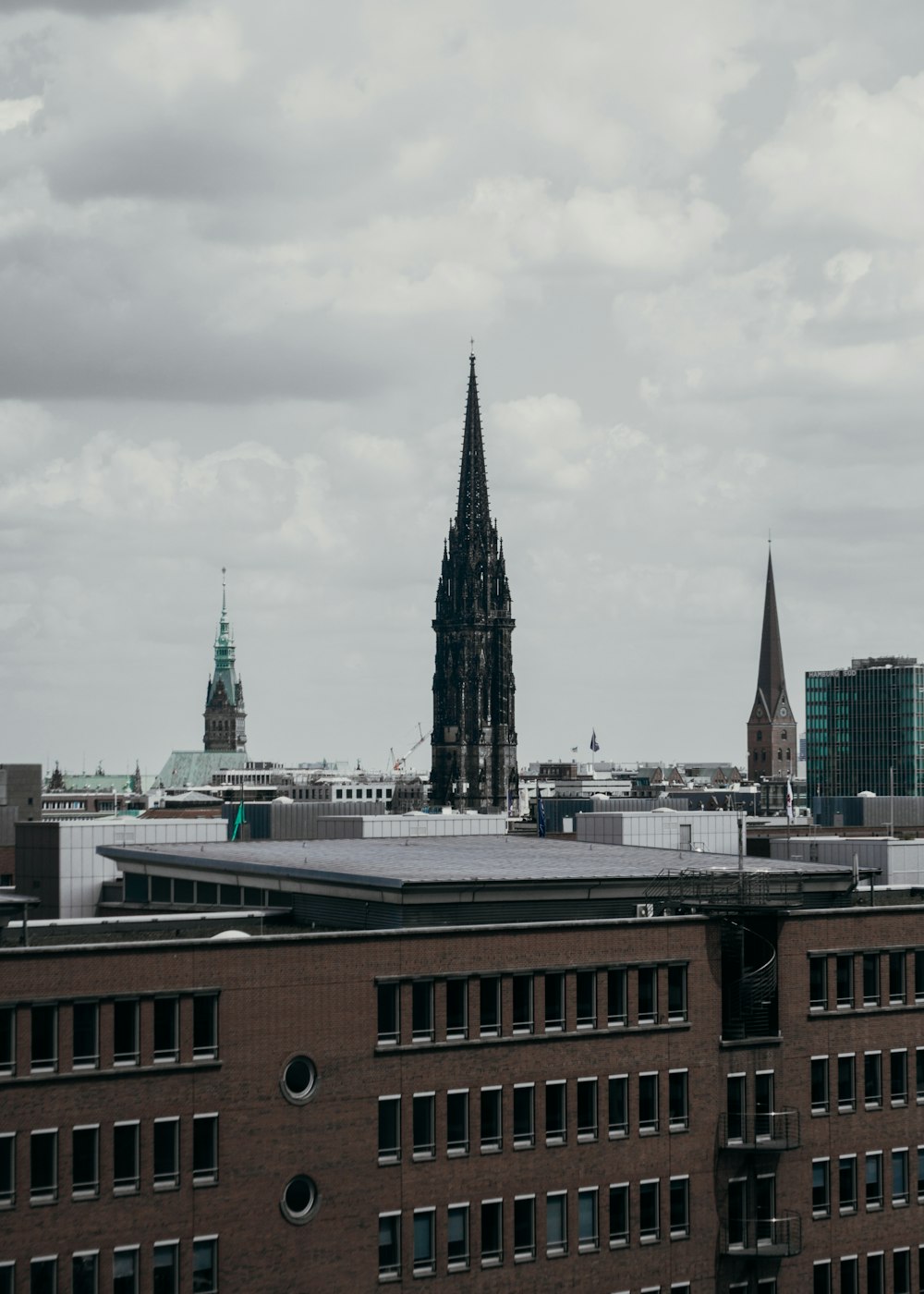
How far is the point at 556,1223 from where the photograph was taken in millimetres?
60281

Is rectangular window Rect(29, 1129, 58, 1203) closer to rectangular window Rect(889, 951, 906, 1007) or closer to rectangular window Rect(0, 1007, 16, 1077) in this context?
rectangular window Rect(0, 1007, 16, 1077)

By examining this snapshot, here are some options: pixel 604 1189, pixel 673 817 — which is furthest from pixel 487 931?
pixel 673 817

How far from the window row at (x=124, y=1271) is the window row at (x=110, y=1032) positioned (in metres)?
4.94

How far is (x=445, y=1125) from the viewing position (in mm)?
58500

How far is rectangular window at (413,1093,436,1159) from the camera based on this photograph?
58.2 m

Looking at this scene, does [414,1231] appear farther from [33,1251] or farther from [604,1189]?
[33,1251]

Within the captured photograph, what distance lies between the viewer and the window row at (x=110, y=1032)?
52.9m

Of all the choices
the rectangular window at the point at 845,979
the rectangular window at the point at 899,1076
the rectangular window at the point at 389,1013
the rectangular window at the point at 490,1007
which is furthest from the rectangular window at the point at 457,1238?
the rectangular window at the point at 899,1076

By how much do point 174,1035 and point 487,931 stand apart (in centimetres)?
1015

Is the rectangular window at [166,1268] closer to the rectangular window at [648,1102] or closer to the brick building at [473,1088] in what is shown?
the brick building at [473,1088]

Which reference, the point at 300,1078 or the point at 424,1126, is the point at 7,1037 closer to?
the point at 300,1078

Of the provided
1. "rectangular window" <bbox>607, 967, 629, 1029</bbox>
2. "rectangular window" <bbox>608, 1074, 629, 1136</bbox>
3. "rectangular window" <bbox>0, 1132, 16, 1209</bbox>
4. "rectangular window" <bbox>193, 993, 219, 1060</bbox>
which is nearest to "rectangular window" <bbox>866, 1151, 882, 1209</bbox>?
"rectangular window" <bbox>608, 1074, 629, 1136</bbox>

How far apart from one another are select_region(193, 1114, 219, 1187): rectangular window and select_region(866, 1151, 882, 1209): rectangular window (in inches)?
892

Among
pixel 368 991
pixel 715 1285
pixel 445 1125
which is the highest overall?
pixel 368 991
